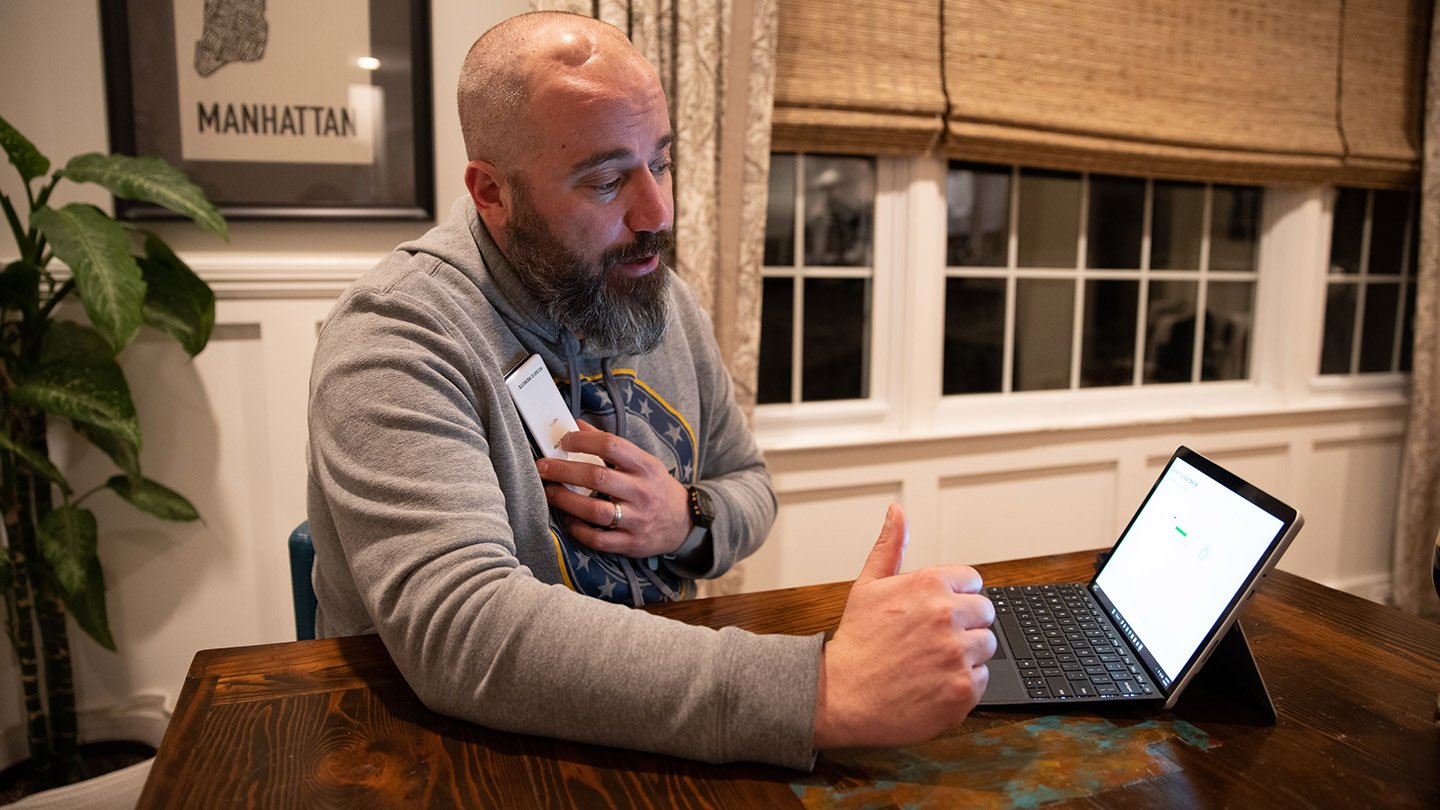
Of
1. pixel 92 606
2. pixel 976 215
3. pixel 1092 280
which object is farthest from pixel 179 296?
pixel 1092 280

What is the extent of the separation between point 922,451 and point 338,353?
2.01m

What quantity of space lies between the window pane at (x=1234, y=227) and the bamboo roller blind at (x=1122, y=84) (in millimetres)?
211

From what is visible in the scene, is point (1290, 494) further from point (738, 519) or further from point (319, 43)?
point (319, 43)

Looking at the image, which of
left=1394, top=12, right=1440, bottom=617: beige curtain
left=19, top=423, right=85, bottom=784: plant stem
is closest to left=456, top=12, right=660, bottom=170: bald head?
left=19, top=423, right=85, bottom=784: plant stem

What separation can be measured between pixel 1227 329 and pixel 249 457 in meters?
3.24

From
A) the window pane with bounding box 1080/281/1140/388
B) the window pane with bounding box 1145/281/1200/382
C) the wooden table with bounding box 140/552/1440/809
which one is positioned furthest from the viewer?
the window pane with bounding box 1145/281/1200/382

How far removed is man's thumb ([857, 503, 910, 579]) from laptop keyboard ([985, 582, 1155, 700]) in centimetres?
17

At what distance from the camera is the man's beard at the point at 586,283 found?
114 centimetres

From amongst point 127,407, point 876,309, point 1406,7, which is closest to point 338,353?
point 127,407

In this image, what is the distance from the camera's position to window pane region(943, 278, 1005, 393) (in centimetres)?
288

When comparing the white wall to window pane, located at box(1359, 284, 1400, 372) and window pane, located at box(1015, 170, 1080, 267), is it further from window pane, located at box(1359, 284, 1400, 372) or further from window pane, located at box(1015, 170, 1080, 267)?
window pane, located at box(1359, 284, 1400, 372)

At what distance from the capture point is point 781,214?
261cm

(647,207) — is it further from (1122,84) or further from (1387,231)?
(1387,231)

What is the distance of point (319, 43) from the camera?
2035mm
